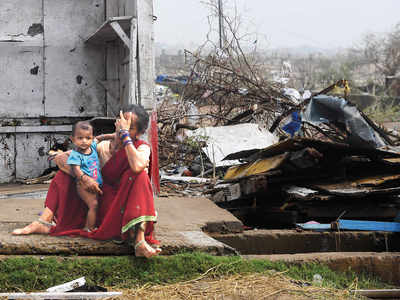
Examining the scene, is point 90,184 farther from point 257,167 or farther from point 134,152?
point 257,167

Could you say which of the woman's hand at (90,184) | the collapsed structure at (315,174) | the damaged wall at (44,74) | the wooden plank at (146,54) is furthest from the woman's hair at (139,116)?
the damaged wall at (44,74)

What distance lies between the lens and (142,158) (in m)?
3.58

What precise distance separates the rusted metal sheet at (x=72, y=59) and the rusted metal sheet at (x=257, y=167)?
285 centimetres

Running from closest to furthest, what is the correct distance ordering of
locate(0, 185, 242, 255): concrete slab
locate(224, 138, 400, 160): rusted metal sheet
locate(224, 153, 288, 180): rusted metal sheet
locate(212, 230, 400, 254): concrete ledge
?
locate(0, 185, 242, 255): concrete slab < locate(212, 230, 400, 254): concrete ledge < locate(224, 138, 400, 160): rusted metal sheet < locate(224, 153, 288, 180): rusted metal sheet

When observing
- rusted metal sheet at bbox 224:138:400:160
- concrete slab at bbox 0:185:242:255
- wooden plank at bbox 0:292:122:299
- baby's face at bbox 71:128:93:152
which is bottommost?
wooden plank at bbox 0:292:122:299

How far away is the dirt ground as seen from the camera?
3.48 m

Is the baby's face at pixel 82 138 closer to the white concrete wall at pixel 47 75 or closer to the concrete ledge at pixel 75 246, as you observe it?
the concrete ledge at pixel 75 246

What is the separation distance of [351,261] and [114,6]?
5541 mm

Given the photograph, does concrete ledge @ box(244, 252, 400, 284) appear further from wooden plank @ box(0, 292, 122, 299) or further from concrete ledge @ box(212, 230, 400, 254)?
wooden plank @ box(0, 292, 122, 299)

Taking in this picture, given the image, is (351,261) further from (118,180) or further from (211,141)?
(211,141)

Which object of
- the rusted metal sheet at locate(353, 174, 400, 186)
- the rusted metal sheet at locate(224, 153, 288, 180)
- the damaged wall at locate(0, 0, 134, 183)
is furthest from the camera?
the damaged wall at locate(0, 0, 134, 183)

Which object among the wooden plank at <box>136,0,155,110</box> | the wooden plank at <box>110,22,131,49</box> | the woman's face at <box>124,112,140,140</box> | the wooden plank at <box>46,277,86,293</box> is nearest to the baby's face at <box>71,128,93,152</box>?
the woman's face at <box>124,112,140,140</box>

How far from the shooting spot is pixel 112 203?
12.2ft

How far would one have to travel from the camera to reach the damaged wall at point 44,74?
7805 mm
